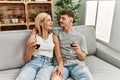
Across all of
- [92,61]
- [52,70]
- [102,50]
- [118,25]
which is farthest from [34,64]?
[118,25]

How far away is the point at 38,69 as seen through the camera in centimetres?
154

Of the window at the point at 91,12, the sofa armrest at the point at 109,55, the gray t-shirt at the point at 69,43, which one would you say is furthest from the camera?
the window at the point at 91,12

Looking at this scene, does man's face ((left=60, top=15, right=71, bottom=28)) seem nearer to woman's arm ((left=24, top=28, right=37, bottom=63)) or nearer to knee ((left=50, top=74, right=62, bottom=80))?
woman's arm ((left=24, top=28, right=37, bottom=63))

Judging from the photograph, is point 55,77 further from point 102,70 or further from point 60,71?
point 102,70

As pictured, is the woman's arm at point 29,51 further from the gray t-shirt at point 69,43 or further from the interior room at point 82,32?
the gray t-shirt at point 69,43

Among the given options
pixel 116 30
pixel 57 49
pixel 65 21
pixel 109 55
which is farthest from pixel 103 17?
pixel 57 49

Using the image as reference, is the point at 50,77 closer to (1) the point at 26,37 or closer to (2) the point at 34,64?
(2) the point at 34,64

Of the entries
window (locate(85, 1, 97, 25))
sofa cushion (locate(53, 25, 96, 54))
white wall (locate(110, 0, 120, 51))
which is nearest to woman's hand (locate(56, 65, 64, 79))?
sofa cushion (locate(53, 25, 96, 54))

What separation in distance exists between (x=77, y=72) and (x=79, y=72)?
0.07 ft

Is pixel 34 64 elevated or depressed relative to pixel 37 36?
depressed

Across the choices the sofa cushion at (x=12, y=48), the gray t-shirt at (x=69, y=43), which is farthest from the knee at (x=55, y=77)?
the sofa cushion at (x=12, y=48)

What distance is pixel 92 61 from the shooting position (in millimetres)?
1885

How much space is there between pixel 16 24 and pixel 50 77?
72.8 inches

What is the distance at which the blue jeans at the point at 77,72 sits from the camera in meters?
1.43
